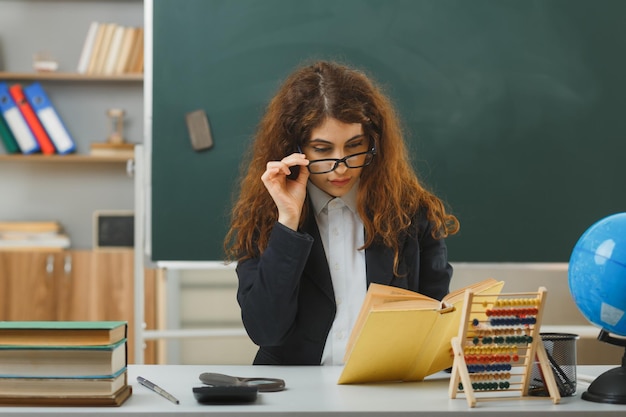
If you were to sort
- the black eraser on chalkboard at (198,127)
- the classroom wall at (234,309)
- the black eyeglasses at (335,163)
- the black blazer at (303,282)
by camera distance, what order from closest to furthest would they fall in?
the black blazer at (303,282) < the black eyeglasses at (335,163) < the black eraser on chalkboard at (198,127) < the classroom wall at (234,309)

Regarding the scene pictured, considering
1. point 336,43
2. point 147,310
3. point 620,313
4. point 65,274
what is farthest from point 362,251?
point 65,274

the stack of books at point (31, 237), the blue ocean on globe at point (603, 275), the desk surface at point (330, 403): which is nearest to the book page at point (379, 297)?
the desk surface at point (330, 403)

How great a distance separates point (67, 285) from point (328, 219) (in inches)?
93.8

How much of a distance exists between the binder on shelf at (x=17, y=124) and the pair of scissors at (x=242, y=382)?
326 cm

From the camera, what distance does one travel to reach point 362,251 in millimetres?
2066

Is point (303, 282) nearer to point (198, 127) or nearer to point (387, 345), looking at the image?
point (387, 345)

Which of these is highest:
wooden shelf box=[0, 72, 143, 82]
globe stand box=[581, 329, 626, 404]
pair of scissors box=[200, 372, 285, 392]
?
wooden shelf box=[0, 72, 143, 82]

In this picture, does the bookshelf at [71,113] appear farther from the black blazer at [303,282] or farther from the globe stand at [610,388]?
the globe stand at [610,388]

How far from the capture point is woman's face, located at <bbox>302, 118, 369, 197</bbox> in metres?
1.96

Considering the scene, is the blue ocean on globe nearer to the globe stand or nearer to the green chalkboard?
the globe stand

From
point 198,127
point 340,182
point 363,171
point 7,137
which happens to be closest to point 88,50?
point 7,137

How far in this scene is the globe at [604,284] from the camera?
1.31 metres

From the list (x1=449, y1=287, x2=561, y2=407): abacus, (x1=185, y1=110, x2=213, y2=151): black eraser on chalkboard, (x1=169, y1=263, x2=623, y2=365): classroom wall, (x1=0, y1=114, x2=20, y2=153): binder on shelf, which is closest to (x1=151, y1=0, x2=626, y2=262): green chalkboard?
(x1=185, y1=110, x2=213, y2=151): black eraser on chalkboard

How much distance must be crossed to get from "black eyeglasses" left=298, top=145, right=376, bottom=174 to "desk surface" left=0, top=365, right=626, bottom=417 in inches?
21.9
